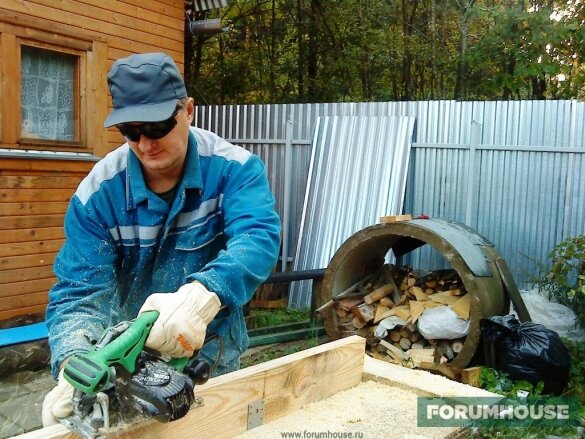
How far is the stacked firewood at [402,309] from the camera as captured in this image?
5406mm

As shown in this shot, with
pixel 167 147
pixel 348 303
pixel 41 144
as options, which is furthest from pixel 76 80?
pixel 167 147

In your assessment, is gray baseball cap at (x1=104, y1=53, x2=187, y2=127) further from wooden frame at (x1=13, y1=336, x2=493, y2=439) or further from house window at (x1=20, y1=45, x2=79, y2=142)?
house window at (x1=20, y1=45, x2=79, y2=142)

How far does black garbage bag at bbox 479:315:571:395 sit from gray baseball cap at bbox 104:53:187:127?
12.0ft

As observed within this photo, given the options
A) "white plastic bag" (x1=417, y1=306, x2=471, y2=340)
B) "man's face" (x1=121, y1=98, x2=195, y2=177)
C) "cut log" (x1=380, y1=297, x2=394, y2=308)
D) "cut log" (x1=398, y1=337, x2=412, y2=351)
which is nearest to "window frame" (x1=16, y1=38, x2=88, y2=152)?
"cut log" (x1=380, y1=297, x2=394, y2=308)

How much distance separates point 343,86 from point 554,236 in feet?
32.8

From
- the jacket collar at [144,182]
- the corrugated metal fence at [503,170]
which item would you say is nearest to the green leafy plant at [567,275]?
the corrugated metal fence at [503,170]

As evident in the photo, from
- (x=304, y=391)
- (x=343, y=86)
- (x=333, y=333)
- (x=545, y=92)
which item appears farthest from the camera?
(x=343, y=86)

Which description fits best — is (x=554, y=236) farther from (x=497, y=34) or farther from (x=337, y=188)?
(x=497, y=34)

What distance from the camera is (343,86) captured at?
50.7 feet

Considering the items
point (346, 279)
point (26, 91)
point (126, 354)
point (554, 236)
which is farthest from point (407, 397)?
point (26, 91)

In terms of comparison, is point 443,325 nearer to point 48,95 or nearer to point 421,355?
point 421,355

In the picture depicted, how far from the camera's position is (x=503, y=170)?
21.6 ft

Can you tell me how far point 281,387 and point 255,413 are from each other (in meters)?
0.16

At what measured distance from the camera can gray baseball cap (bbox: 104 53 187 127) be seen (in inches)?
77.1
